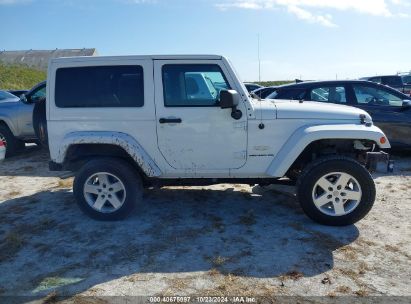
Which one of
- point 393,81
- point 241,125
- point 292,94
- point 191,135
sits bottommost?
point 191,135

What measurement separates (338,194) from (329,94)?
3.50 metres

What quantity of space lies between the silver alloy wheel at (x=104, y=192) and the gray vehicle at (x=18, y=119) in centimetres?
450

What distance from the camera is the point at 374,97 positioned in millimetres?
7383

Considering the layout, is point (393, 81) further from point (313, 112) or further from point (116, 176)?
point (116, 176)

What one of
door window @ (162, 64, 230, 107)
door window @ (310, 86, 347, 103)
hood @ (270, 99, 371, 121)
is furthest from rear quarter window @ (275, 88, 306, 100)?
door window @ (162, 64, 230, 107)

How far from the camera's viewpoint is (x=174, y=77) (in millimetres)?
4480

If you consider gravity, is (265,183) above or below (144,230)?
above

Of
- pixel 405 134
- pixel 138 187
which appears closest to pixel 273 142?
pixel 138 187

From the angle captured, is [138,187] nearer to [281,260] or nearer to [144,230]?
[144,230]

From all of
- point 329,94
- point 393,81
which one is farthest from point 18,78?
point 329,94

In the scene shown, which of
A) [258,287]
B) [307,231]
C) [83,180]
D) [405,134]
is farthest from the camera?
[405,134]

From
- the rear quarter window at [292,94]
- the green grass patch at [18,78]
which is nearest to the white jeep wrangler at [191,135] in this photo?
the rear quarter window at [292,94]

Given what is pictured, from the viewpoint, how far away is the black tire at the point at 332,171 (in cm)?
430

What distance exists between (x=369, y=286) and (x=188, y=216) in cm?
229
